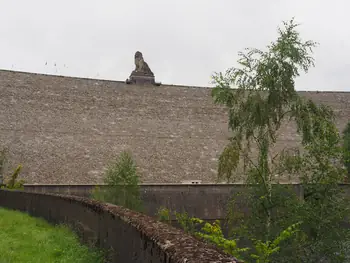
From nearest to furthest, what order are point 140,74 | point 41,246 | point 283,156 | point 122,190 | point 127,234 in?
point 127,234 → point 41,246 → point 283,156 → point 122,190 → point 140,74

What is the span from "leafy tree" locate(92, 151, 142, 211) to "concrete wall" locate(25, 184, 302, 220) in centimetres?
97

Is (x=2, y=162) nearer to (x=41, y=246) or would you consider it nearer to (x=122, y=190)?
(x=122, y=190)

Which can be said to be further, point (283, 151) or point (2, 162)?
point (2, 162)

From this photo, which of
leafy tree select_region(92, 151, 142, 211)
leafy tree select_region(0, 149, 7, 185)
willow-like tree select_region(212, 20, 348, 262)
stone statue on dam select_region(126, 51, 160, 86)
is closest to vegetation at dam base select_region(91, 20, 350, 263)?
willow-like tree select_region(212, 20, 348, 262)

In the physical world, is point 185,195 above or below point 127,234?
below

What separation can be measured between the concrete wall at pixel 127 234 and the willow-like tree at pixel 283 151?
26.6 ft

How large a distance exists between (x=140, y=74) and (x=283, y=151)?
22.1 meters

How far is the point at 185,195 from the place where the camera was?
72.1ft

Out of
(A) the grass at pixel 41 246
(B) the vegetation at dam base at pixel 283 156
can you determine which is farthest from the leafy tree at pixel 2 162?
(A) the grass at pixel 41 246

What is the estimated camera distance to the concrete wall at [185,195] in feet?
71.4

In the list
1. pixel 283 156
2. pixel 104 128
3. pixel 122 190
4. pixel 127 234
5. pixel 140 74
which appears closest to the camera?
pixel 127 234

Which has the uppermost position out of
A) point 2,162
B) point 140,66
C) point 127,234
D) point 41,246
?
point 140,66

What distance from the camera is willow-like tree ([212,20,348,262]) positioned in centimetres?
1529

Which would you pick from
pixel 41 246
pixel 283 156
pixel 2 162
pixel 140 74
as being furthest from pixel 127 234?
pixel 140 74
